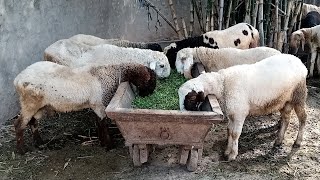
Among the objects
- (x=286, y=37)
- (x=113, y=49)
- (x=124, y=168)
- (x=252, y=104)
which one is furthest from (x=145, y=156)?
(x=286, y=37)

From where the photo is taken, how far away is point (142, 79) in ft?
18.1

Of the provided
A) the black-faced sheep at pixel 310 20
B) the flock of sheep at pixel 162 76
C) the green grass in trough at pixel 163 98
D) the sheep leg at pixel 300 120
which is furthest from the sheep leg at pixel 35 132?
the black-faced sheep at pixel 310 20

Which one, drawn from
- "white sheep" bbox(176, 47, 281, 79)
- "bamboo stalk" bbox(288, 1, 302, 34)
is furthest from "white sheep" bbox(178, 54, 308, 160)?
"bamboo stalk" bbox(288, 1, 302, 34)

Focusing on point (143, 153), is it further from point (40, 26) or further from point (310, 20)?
point (310, 20)

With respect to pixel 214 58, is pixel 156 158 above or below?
below

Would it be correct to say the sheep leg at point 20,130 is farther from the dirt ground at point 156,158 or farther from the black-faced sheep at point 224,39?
the black-faced sheep at point 224,39

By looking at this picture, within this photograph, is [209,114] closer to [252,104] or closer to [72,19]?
[252,104]

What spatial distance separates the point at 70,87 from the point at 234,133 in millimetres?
2030

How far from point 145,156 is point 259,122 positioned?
2.20 m

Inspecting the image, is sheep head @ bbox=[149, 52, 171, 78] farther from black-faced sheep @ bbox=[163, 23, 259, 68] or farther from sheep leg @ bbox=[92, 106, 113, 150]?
sheep leg @ bbox=[92, 106, 113, 150]

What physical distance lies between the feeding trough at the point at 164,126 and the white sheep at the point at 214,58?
139 cm

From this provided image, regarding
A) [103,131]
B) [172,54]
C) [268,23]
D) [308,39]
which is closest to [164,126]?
[103,131]

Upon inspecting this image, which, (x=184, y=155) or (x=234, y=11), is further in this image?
(x=234, y=11)

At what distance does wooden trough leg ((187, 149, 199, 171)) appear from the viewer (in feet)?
16.5
